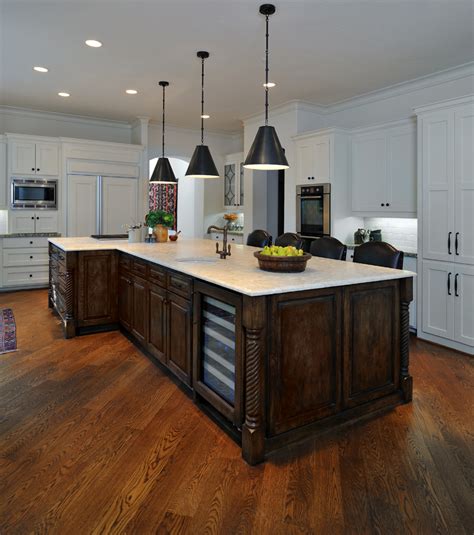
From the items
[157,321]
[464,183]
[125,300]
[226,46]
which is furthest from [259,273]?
[226,46]

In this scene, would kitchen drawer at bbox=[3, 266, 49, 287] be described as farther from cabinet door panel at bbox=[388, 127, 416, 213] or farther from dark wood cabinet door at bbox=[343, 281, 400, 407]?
dark wood cabinet door at bbox=[343, 281, 400, 407]

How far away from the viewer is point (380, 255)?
3.08m

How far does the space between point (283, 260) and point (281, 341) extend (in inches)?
22.0

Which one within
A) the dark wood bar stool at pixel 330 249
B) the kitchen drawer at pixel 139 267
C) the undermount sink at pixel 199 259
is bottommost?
the kitchen drawer at pixel 139 267

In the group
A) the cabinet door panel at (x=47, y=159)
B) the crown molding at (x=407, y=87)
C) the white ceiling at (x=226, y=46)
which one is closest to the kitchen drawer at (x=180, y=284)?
the white ceiling at (x=226, y=46)

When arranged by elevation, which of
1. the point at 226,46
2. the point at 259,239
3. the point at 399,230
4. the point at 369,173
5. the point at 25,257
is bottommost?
the point at 25,257

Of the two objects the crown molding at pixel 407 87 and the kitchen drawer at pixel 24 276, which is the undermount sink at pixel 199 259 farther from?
the kitchen drawer at pixel 24 276

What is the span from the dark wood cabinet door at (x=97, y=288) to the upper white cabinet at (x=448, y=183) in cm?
321

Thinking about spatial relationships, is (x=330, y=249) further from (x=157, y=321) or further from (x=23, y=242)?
(x=23, y=242)

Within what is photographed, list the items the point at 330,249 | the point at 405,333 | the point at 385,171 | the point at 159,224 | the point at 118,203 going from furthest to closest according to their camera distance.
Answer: the point at 118,203 → the point at 385,171 → the point at 159,224 → the point at 330,249 → the point at 405,333

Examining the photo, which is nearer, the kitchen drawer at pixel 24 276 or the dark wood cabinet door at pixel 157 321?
the dark wood cabinet door at pixel 157 321

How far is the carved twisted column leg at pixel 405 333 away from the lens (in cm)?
268

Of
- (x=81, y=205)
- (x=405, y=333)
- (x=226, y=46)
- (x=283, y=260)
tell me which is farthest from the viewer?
(x=81, y=205)

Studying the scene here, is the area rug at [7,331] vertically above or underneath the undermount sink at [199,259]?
underneath
